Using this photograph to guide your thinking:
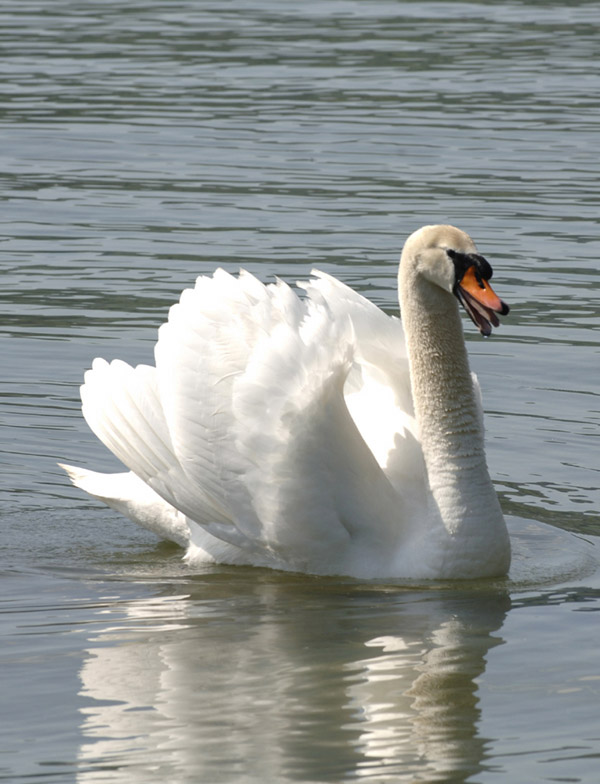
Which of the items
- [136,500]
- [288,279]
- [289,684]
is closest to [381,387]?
[136,500]

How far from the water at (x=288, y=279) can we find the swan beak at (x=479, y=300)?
1214mm

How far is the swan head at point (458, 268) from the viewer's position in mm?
7555

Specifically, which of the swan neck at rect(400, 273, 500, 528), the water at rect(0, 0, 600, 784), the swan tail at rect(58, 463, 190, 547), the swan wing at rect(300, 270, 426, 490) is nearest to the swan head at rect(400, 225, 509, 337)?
the swan neck at rect(400, 273, 500, 528)

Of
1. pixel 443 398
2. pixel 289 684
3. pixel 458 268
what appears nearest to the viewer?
pixel 289 684

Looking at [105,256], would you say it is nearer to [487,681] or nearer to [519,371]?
[519,371]

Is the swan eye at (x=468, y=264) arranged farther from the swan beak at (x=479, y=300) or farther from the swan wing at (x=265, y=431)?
the swan wing at (x=265, y=431)

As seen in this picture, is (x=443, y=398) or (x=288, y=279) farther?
(x=288, y=279)

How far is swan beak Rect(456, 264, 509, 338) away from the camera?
295 inches

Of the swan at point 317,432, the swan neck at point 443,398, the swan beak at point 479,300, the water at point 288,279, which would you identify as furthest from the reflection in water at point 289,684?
the swan beak at point 479,300

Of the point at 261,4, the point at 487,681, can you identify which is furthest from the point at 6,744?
the point at 261,4

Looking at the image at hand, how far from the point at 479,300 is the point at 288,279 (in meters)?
5.42

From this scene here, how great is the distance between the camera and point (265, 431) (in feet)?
25.1

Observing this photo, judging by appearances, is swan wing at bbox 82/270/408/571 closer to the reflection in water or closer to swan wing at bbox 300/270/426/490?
swan wing at bbox 300/270/426/490

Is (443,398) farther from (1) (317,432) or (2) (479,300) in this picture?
(1) (317,432)
